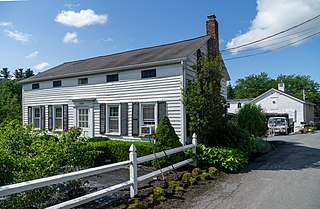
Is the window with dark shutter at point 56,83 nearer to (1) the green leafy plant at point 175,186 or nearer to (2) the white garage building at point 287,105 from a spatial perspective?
(1) the green leafy plant at point 175,186

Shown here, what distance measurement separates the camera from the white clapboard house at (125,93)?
10.6 meters

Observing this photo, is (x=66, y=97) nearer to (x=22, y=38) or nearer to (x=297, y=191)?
(x=22, y=38)

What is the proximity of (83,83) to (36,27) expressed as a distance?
424 cm

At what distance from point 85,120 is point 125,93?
3464 mm

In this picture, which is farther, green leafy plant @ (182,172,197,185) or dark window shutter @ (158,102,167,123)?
dark window shutter @ (158,102,167,123)

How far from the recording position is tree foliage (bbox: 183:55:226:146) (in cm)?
931

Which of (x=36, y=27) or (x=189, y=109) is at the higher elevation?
(x=36, y=27)

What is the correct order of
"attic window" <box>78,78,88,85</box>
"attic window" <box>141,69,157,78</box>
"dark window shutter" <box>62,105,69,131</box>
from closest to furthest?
1. "attic window" <box>141,69,157,78</box>
2. "attic window" <box>78,78,88,85</box>
3. "dark window shutter" <box>62,105,69,131</box>

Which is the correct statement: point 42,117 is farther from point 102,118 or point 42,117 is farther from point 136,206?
point 136,206

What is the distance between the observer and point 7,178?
12.7ft

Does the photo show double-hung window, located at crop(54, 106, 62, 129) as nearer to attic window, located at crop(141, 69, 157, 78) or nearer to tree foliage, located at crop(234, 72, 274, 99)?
attic window, located at crop(141, 69, 157, 78)

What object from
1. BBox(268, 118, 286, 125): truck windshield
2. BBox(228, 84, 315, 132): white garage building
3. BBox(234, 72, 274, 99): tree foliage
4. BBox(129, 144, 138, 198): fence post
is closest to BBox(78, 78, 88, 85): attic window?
BBox(129, 144, 138, 198): fence post

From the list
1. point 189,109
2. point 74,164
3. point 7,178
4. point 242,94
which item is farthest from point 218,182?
point 242,94

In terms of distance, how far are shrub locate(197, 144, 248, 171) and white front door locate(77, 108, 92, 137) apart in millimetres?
6973
